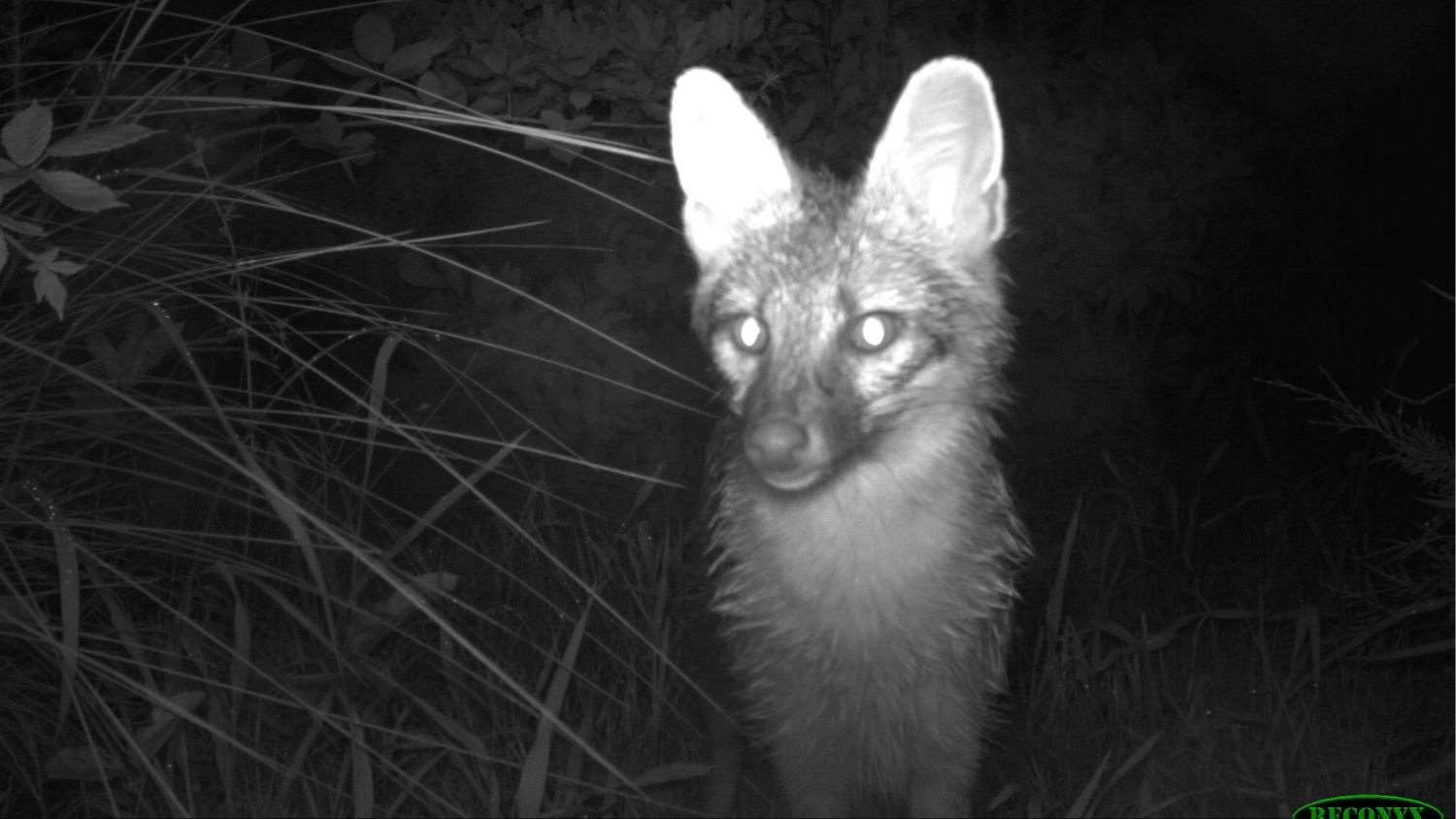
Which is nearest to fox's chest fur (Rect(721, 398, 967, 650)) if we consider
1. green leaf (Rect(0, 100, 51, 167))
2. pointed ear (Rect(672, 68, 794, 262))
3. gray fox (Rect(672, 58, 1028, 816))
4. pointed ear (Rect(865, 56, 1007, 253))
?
gray fox (Rect(672, 58, 1028, 816))

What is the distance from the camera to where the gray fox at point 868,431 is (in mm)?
2234

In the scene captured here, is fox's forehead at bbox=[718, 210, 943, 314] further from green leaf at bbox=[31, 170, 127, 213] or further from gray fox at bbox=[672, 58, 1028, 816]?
green leaf at bbox=[31, 170, 127, 213]

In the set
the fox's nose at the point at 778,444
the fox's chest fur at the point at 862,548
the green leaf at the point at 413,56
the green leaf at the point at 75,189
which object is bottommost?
the fox's chest fur at the point at 862,548

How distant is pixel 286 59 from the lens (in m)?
3.17

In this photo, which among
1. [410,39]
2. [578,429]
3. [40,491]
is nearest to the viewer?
[40,491]

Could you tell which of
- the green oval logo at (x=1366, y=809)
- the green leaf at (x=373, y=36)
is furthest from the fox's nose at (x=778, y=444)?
the green leaf at (x=373, y=36)

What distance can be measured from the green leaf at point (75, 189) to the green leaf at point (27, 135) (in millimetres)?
36

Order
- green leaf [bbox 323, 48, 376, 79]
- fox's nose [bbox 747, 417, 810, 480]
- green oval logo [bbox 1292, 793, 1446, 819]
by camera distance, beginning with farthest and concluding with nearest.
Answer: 1. green leaf [bbox 323, 48, 376, 79]
2. green oval logo [bbox 1292, 793, 1446, 819]
3. fox's nose [bbox 747, 417, 810, 480]

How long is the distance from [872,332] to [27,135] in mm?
1456

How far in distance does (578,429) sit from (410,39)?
1.00 m

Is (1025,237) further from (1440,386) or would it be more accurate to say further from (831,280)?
(1440,386)

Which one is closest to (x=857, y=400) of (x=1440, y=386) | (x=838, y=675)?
(x=838, y=675)

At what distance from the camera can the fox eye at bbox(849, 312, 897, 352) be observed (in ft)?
7.32

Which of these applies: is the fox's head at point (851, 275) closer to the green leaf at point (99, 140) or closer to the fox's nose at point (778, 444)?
the fox's nose at point (778, 444)
